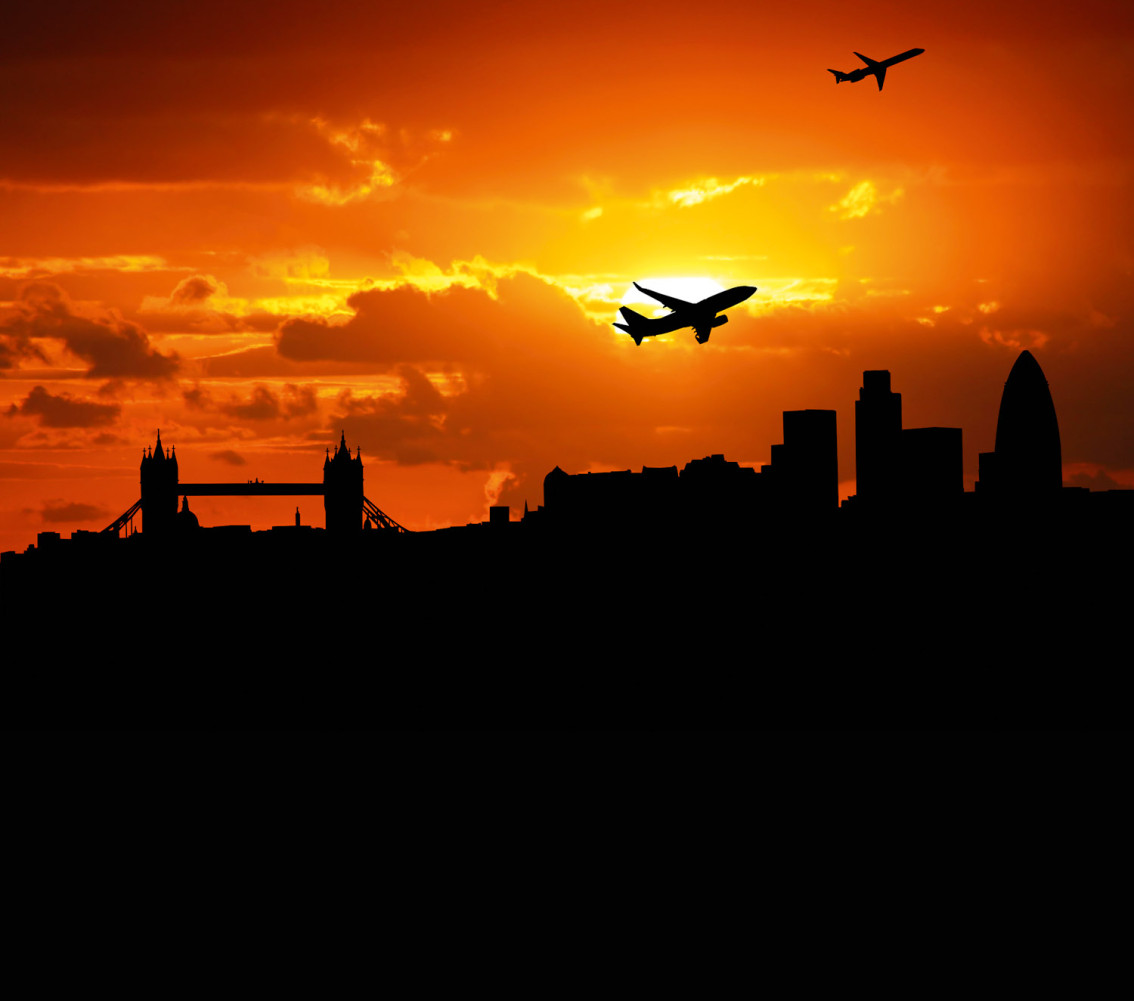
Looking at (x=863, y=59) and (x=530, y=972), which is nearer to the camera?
(x=863, y=59)

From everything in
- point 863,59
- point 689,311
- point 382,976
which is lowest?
point 382,976

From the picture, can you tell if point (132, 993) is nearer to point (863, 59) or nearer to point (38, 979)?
point (38, 979)

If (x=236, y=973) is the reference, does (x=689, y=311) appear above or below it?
above

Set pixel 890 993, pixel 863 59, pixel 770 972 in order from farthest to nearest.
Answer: pixel 770 972
pixel 890 993
pixel 863 59

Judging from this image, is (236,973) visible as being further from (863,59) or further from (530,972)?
(863,59)

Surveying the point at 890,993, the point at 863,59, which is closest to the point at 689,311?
the point at 863,59

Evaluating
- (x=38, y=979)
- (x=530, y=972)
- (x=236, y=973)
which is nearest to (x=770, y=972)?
(x=530, y=972)

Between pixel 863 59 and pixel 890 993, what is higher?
pixel 863 59

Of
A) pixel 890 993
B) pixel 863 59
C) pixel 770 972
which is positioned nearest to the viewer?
pixel 863 59

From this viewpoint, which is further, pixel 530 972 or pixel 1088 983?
pixel 530 972
